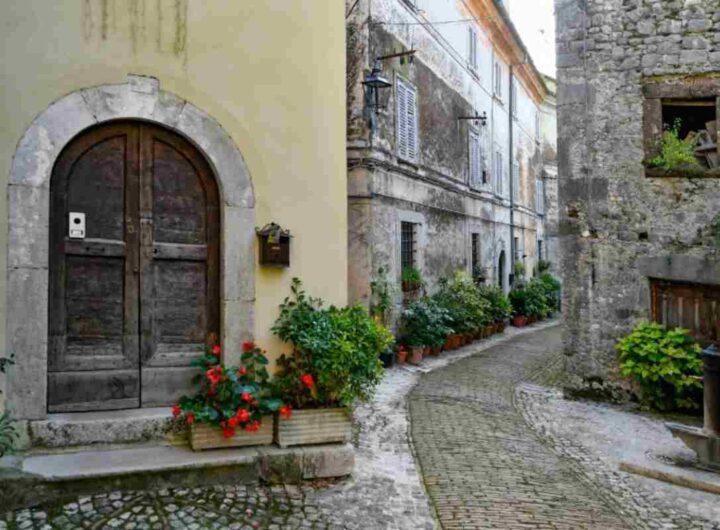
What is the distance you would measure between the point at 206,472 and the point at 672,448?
4659mm

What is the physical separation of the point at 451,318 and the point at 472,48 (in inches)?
315

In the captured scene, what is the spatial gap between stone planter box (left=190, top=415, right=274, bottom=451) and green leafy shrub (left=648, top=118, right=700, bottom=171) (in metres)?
6.25

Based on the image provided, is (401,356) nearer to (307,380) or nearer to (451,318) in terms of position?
(451,318)

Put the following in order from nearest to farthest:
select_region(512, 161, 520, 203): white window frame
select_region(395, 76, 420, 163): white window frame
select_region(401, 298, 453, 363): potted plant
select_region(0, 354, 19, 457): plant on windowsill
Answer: select_region(0, 354, 19, 457): plant on windowsill → select_region(401, 298, 453, 363): potted plant → select_region(395, 76, 420, 163): white window frame → select_region(512, 161, 520, 203): white window frame

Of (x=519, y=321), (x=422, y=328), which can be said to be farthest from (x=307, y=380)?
(x=519, y=321)

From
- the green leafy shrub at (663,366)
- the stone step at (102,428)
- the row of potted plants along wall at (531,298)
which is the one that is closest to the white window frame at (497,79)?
the row of potted plants along wall at (531,298)

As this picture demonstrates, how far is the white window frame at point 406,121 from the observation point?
1123cm

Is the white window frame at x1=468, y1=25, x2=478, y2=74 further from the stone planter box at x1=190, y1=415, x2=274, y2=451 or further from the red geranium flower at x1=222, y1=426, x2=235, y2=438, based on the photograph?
the red geranium flower at x1=222, y1=426, x2=235, y2=438

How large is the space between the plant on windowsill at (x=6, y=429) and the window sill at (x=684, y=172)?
751 centimetres

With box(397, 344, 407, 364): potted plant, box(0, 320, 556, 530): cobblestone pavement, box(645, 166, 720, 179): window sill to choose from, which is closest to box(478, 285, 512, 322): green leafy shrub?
box(397, 344, 407, 364): potted plant

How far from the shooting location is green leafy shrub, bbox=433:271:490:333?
12.4m

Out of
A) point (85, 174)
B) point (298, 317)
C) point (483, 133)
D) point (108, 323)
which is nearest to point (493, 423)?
point (298, 317)

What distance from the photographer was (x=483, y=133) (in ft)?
55.2

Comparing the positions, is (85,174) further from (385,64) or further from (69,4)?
(385,64)
